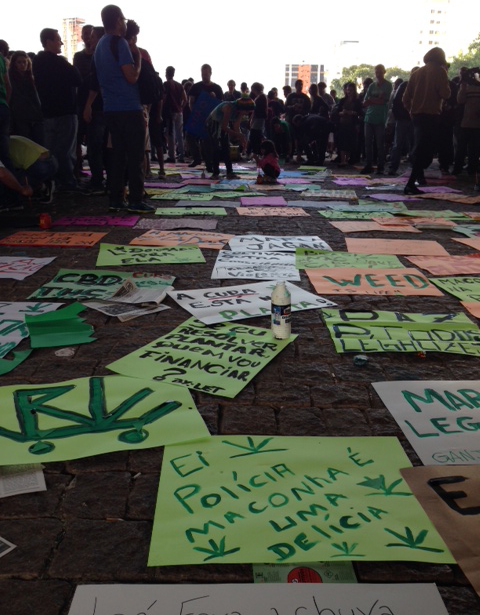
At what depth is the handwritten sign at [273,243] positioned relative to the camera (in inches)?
182

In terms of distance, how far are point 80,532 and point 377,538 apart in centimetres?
76

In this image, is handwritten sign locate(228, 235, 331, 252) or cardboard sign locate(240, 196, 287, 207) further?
cardboard sign locate(240, 196, 287, 207)

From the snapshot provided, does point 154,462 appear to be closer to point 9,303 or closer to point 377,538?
point 377,538

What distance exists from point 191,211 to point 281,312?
159 inches

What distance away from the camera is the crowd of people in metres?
5.72

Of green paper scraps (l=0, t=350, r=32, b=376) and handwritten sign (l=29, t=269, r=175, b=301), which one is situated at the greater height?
handwritten sign (l=29, t=269, r=175, b=301)

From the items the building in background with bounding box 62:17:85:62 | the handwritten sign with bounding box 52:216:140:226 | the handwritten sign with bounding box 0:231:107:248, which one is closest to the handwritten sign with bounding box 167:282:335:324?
the handwritten sign with bounding box 0:231:107:248

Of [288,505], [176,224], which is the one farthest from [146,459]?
[176,224]

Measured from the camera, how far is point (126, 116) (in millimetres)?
5773

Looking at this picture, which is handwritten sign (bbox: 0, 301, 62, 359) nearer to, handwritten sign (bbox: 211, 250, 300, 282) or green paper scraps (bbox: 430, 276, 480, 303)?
handwritten sign (bbox: 211, 250, 300, 282)

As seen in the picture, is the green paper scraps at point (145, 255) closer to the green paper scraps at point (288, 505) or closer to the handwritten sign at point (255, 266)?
the handwritten sign at point (255, 266)

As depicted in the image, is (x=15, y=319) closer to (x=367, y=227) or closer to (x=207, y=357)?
(x=207, y=357)

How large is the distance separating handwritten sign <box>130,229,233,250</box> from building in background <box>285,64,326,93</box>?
9730cm

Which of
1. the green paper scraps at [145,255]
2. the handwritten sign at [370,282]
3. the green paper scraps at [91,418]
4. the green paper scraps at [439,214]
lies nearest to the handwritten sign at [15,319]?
the green paper scraps at [91,418]
